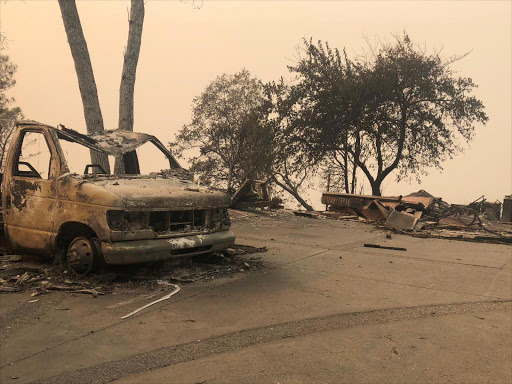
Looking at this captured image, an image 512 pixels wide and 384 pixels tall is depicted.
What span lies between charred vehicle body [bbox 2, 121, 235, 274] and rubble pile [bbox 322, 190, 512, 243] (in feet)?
27.3

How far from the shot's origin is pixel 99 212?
16.8ft

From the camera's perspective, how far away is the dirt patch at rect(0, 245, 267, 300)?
511 cm

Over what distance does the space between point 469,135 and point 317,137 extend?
28.6 ft

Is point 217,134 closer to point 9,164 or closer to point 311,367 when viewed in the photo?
point 9,164

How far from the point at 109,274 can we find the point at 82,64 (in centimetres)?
999

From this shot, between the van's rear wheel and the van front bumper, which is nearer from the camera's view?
the van front bumper

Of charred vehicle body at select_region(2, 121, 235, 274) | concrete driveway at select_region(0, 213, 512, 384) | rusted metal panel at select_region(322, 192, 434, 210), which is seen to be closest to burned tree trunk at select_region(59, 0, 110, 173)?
charred vehicle body at select_region(2, 121, 235, 274)

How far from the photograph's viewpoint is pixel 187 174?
718 cm

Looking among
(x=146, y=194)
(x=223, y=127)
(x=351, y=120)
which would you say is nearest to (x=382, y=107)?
(x=351, y=120)

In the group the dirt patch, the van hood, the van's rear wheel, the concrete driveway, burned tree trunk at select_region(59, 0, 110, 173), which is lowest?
the concrete driveway

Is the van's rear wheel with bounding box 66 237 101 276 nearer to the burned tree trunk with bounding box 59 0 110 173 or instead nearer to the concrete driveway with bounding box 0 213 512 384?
the concrete driveway with bounding box 0 213 512 384

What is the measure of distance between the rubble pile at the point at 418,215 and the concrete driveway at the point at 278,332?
20.5ft

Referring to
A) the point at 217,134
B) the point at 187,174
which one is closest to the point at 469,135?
the point at 217,134

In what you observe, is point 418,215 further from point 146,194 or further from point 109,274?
point 109,274
